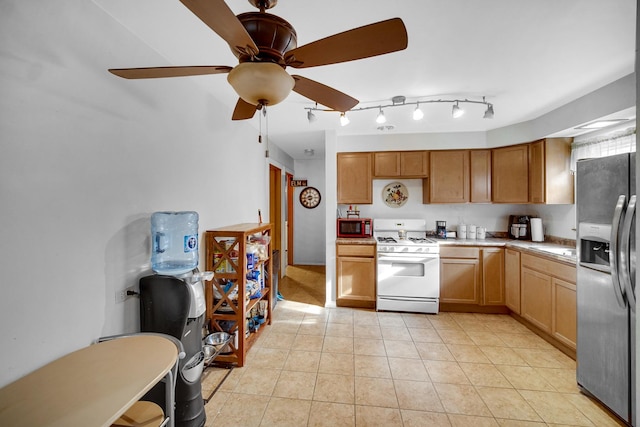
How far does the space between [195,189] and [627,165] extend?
10.0 ft

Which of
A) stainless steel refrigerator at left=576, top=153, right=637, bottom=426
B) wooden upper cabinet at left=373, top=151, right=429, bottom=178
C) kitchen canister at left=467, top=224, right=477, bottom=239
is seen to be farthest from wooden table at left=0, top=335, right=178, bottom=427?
kitchen canister at left=467, top=224, right=477, bottom=239

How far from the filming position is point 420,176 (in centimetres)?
369

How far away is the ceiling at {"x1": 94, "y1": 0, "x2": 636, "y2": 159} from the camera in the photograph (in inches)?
54.0

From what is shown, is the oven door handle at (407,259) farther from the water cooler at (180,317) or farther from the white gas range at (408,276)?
the water cooler at (180,317)

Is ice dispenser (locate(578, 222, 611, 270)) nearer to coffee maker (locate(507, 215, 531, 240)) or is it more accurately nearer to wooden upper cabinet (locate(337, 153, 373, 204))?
coffee maker (locate(507, 215, 531, 240))

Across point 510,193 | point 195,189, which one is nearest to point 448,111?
point 510,193

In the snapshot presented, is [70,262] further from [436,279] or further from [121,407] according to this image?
[436,279]

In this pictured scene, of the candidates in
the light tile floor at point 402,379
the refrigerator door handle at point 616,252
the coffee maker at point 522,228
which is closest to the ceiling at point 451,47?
the refrigerator door handle at point 616,252

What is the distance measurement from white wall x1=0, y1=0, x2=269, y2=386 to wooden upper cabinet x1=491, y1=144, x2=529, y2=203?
384cm

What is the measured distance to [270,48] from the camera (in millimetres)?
997

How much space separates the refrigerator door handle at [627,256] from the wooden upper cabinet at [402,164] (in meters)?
2.19

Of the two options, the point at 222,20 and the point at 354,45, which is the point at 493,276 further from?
the point at 222,20

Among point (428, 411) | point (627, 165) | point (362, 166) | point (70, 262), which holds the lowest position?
point (428, 411)

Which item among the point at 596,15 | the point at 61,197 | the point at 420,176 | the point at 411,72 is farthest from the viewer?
the point at 420,176
